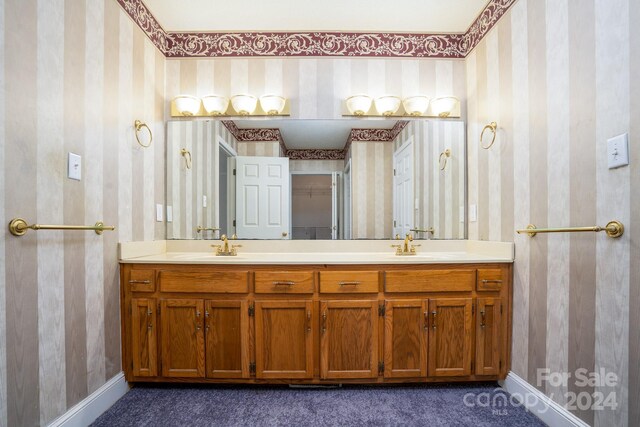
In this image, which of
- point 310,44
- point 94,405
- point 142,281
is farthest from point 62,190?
point 310,44

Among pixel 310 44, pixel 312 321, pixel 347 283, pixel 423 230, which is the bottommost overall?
pixel 312 321

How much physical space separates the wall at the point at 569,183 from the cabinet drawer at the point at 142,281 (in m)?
2.21

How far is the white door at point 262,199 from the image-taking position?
229 cm

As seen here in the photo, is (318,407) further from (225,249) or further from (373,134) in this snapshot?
(373,134)

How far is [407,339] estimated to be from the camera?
1.76 m

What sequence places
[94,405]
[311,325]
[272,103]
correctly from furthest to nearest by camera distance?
[272,103], [311,325], [94,405]

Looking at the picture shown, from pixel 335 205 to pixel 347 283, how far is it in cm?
73

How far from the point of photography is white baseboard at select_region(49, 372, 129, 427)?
1409 millimetres

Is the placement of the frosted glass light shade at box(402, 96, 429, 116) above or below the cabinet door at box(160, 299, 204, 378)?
above

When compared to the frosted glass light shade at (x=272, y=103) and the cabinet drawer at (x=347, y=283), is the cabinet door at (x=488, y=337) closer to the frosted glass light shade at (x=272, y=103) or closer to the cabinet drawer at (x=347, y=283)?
the cabinet drawer at (x=347, y=283)

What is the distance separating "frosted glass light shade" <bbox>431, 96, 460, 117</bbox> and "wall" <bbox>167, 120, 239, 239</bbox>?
1.58 metres

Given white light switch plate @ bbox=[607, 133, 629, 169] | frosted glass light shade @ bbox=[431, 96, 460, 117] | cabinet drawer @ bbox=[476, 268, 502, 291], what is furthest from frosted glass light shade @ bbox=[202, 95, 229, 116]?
white light switch plate @ bbox=[607, 133, 629, 169]

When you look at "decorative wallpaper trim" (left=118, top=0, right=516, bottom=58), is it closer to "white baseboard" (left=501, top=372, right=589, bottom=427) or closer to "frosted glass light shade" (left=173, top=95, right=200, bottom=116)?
"frosted glass light shade" (left=173, top=95, right=200, bottom=116)

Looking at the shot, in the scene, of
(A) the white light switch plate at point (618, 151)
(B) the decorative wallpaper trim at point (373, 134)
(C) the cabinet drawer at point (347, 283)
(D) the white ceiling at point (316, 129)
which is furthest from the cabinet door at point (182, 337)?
(A) the white light switch plate at point (618, 151)
